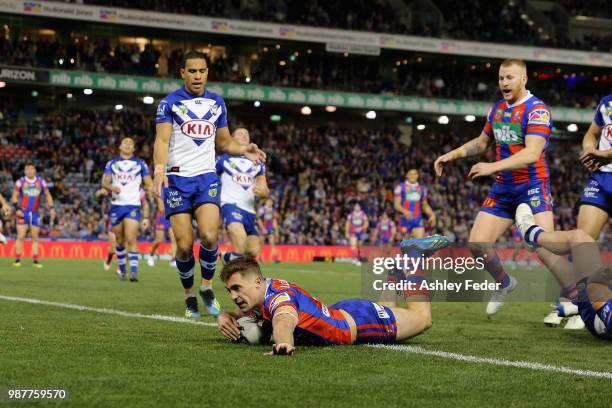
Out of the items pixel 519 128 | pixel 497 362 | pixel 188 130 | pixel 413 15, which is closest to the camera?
pixel 497 362

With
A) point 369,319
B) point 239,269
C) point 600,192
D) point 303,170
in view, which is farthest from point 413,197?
point 303,170

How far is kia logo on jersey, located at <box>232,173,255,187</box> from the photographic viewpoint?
14.3 m

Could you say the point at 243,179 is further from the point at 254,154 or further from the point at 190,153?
the point at 254,154

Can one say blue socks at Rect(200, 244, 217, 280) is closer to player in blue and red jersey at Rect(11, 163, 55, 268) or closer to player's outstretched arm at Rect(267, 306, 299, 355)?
player's outstretched arm at Rect(267, 306, 299, 355)

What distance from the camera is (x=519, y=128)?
Answer: 29.7ft

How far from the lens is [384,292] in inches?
281

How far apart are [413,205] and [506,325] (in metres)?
13.9

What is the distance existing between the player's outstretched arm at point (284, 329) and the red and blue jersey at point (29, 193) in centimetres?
1744

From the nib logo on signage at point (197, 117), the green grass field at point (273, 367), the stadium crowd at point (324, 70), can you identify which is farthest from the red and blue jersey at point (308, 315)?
the stadium crowd at point (324, 70)

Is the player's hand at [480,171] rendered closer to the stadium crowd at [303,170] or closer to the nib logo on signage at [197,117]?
the nib logo on signage at [197,117]

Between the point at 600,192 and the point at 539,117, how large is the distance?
90 cm

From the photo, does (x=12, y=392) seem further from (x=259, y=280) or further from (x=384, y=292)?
(x=384, y=292)

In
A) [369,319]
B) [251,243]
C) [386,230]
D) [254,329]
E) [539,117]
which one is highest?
[539,117]

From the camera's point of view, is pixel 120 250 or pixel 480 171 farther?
pixel 120 250
